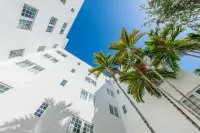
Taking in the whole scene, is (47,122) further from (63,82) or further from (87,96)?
(87,96)

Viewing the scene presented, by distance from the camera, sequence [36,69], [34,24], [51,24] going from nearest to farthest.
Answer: [34,24] → [36,69] → [51,24]

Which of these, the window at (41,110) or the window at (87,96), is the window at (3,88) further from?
the window at (87,96)

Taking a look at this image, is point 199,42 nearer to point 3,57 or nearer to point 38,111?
point 38,111

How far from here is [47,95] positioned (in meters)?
12.2

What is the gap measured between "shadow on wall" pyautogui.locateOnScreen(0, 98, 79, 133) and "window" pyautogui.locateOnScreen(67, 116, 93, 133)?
454 mm

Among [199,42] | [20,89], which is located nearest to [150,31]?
[199,42]

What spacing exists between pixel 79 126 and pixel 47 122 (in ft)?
9.50

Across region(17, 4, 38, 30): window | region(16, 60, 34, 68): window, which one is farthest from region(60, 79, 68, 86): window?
region(17, 4, 38, 30): window

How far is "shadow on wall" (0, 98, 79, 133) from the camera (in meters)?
8.30

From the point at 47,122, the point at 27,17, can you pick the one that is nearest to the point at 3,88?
the point at 47,122

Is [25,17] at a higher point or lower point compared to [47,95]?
higher

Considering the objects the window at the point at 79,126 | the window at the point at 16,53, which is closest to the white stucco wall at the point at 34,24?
the window at the point at 16,53

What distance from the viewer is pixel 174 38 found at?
11266 mm

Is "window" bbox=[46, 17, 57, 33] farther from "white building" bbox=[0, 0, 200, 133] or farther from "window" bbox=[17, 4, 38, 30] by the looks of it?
"window" bbox=[17, 4, 38, 30]
